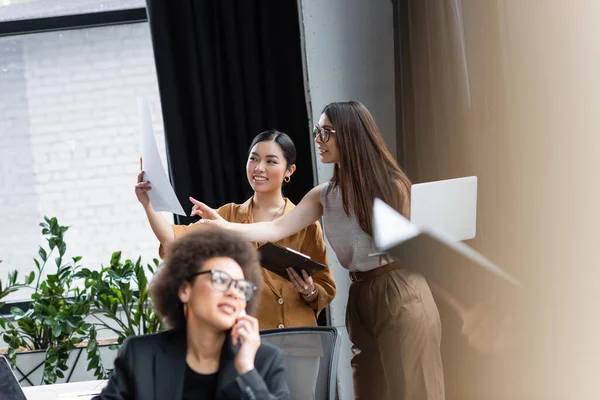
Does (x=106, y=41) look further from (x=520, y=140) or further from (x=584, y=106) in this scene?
(x=584, y=106)

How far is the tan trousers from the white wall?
0.95m

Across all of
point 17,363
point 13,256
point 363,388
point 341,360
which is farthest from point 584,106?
point 13,256

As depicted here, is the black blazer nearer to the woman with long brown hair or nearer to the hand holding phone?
the hand holding phone

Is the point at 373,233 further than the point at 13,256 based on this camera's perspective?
No

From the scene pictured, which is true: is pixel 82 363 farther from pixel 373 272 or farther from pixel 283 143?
pixel 373 272

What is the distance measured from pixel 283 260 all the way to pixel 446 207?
413 millimetres

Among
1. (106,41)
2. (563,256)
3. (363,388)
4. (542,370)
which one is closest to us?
(563,256)

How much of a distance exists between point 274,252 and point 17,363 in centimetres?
187

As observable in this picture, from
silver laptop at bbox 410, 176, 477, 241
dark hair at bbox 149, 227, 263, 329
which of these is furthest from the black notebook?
dark hair at bbox 149, 227, 263, 329

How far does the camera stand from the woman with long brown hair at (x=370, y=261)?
201 centimetres

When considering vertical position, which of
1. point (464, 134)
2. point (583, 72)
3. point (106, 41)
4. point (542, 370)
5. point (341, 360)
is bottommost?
point (341, 360)

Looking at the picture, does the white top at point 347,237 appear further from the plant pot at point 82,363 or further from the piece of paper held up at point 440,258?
the plant pot at point 82,363

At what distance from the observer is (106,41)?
3.78 m

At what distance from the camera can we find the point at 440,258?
2125mm
